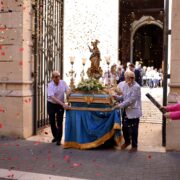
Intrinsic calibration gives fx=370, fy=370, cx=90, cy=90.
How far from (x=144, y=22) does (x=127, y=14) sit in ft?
14.3

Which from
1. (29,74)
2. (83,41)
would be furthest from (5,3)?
(83,41)

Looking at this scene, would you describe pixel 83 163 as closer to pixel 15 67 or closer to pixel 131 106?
pixel 131 106

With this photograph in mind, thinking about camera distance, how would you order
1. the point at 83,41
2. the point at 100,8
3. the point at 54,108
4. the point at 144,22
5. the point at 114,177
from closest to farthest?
the point at 114,177 → the point at 54,108 → the point at 83,41 → the point at 100,8 → the point at 144,22

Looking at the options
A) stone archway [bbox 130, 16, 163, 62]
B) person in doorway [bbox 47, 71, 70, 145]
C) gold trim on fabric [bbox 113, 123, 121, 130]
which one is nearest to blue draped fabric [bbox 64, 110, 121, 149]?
gold trim on fabric [bbox 113, 123, 121, 130]

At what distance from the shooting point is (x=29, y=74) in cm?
969

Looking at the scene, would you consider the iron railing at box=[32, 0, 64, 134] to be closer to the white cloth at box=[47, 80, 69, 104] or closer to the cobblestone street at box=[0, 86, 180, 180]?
the white cloth at box=[47, 80, 69, 104]

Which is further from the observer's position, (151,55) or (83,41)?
(151,55)

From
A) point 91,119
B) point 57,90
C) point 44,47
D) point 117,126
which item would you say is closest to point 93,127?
point 91,119

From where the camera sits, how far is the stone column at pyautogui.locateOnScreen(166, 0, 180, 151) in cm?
801

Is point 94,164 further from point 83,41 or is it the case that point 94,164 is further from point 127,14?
point 127,14

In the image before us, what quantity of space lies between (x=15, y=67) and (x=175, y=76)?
398 centimetres

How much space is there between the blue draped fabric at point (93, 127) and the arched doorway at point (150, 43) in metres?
30.6

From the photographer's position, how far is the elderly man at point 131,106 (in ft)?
26.1

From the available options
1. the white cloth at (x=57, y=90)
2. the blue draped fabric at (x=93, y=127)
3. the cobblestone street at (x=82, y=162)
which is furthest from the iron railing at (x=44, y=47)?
the blue draped fabric at (x=93, y=127)
